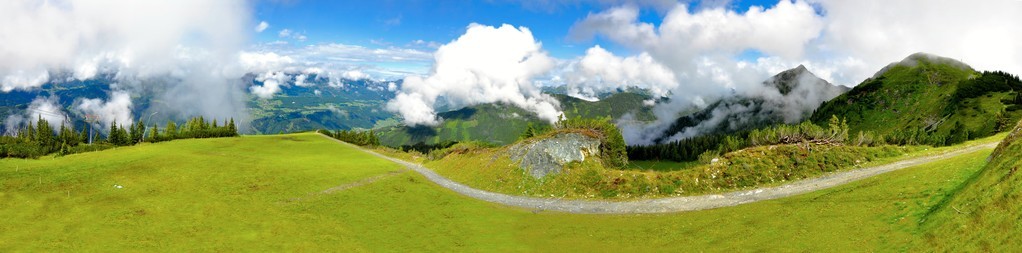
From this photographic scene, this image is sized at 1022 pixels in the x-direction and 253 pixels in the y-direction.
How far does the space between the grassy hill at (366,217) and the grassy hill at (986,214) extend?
1184mm

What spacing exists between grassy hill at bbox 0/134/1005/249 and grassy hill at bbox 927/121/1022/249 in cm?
118

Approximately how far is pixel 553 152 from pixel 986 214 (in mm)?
41952

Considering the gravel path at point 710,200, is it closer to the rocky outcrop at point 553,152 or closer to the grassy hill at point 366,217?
the grassy hill at point 366,217

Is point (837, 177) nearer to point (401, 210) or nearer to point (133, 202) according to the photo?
point (401, 210)

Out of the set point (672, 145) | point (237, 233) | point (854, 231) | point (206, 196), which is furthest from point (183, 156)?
point (672, 145)

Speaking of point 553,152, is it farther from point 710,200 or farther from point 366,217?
point 366,217

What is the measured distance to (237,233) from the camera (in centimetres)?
3416

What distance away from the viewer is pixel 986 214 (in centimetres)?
1845

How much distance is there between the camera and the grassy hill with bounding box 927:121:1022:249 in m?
16.8

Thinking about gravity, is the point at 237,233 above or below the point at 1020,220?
below

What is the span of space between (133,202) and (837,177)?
66.1 metres

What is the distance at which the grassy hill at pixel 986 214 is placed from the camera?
16.8 m

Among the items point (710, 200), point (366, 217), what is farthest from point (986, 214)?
point (366, 217)

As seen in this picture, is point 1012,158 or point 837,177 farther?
point 837,177
